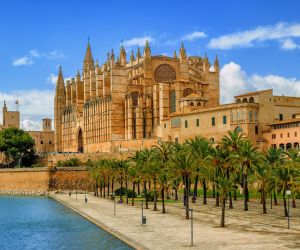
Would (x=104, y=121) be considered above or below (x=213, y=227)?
above

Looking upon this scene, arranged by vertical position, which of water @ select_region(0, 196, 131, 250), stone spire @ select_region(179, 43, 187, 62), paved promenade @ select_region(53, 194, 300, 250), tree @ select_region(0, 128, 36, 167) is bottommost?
water @ select_region(0, 196, 131, 250)

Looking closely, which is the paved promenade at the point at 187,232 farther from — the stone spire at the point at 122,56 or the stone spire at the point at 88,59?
the stone spire at the point at 88,59

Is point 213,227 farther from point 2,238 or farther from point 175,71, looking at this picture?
point 175,71

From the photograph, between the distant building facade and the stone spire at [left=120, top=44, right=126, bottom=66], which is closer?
the stone spire at [left=120, top=44, right=126, bottom=66]

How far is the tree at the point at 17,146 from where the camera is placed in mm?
91000

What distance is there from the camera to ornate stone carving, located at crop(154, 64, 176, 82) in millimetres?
83500

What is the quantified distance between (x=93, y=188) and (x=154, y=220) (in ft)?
117

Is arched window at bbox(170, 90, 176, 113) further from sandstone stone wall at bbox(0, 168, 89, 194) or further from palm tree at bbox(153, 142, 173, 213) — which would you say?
palm tree at bbox(153, 142, 173, 213)

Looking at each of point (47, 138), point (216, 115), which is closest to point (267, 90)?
point (216, 115)

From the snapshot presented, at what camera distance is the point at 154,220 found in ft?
120

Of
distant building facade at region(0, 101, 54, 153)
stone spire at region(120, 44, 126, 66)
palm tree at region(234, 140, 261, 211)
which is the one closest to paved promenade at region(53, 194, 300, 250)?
palm tree at region(234, 140, 261, 211)

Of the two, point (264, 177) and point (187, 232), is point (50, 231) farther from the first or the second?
point (264, 177)

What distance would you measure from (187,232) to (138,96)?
50.0 metres

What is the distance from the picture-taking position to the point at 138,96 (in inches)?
3125
